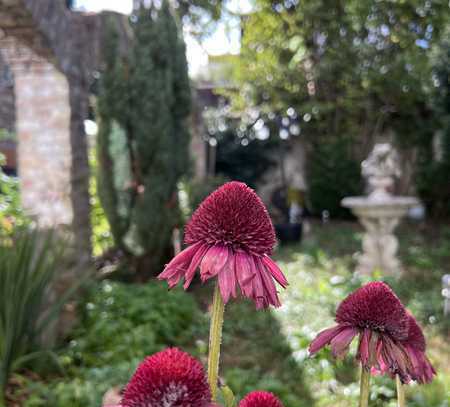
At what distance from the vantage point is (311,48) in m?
8.17

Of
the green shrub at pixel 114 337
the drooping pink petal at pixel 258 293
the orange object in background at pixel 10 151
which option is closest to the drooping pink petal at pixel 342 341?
the drooping pink petal at pixel 258 293

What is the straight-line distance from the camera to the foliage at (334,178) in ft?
27.7

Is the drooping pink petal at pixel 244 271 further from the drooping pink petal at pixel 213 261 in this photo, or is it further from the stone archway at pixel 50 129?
the stone archway at pixel 50 129

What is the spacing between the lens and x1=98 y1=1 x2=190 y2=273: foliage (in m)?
4.11

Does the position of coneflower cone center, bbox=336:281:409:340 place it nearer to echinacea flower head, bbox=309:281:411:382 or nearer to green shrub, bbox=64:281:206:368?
echinacea flower head, bbox=309:281:411:382

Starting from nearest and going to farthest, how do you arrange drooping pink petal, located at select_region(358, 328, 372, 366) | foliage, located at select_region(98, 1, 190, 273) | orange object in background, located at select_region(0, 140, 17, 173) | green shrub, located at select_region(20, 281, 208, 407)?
drooping pink petal, located at select_region(358, 328, 372, 366) → green shrub, located at select_region(20, 281, 208, 407) → foliage, located at select_region(98, 1, 190, 273) → orange object in background, located at select_region(0, 140, 17, 173)

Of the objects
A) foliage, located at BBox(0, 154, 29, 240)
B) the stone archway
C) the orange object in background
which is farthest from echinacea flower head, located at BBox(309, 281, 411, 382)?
the orange object in background

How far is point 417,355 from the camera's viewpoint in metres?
0.87

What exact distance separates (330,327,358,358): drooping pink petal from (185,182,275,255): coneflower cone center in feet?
0.77

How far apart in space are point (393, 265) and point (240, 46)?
5.10 metres

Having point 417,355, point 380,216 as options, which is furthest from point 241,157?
point 417,355

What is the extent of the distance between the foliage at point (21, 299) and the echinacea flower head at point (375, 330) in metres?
1.66

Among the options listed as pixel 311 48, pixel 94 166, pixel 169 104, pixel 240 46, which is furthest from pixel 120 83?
pixel 311 48

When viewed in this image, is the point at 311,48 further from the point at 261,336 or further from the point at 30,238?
the point at 30,238
